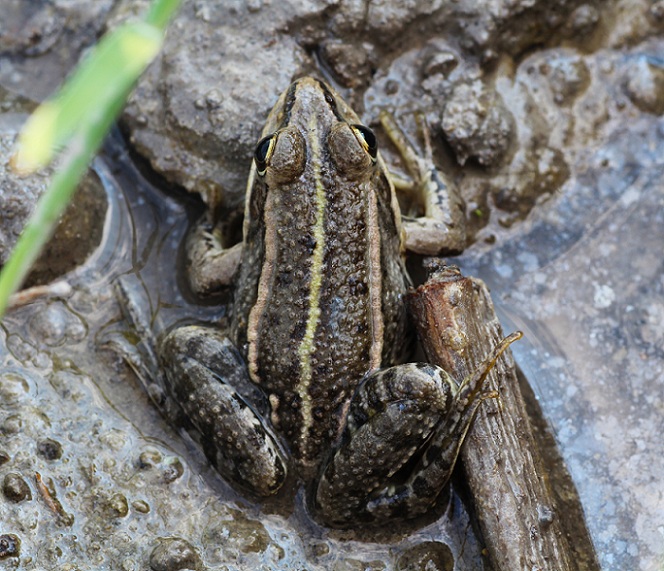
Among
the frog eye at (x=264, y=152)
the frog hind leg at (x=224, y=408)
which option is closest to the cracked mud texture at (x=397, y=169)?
the frog hind leg at (x=224, y=408)

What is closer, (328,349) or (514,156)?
(328,349)

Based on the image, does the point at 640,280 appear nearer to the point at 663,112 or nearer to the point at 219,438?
the point at 663,112

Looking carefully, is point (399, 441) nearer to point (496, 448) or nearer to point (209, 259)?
point (496, 448)

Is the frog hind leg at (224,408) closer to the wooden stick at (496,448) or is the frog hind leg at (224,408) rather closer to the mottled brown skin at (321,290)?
the mottled brown skin at (321,290)

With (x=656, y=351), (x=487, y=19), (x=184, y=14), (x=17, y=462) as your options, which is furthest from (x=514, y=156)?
(x=17, y=462)

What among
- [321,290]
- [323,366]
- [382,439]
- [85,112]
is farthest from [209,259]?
[85,112]
